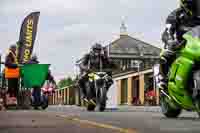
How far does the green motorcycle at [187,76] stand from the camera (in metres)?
7.86

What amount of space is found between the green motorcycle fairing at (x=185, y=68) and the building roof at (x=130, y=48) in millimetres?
95106

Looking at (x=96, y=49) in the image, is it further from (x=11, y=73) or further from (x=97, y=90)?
(x=11, y=73)

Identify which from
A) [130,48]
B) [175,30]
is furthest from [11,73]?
[130,48]

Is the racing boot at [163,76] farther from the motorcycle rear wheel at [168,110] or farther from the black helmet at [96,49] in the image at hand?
the black helmet at [96,49]

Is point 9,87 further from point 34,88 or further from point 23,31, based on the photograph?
point 23,31

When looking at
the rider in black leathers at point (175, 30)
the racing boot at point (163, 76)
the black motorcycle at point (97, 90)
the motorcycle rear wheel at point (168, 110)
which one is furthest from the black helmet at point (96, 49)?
the rider in black leathers at point (175, 30)

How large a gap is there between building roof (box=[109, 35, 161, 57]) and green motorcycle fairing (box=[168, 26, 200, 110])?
9511 centimetres

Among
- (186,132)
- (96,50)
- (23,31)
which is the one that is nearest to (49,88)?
(23,31)

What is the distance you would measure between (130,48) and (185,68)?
101 metres

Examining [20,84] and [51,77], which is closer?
[20,84]

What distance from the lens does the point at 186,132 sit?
621cm

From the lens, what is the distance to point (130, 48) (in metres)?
109

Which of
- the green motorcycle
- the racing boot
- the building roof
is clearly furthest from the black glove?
the building roof

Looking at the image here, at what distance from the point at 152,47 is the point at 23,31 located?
8780 centimetres
